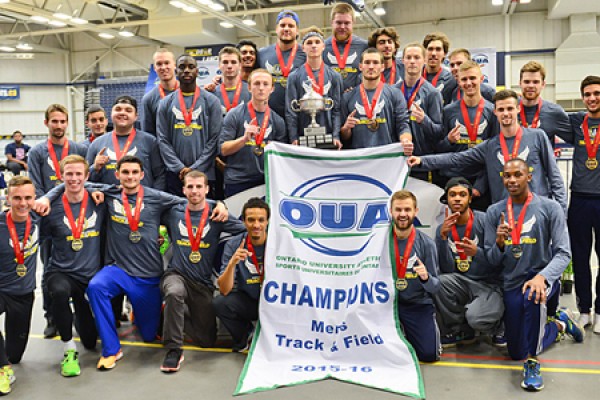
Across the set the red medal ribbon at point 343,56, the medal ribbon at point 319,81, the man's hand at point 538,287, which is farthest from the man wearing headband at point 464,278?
the red medal ribbon at point 343,56

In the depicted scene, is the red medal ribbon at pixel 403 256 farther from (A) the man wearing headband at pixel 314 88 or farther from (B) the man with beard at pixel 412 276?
(A) the man wearing headband at pixel 314 88

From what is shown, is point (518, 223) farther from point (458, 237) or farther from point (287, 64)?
point (287, 64)

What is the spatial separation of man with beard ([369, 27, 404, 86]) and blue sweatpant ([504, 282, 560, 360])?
2.75m

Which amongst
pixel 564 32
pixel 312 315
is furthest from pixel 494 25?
pixel 312 315

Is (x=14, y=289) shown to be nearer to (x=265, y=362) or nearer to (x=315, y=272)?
(x=265, y=362)

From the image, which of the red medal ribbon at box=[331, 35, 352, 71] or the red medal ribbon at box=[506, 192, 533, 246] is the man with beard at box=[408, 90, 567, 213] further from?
the red medal ribbon at box=[331, 35, 352, 71]

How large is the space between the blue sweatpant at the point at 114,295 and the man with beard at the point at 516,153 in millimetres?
2720

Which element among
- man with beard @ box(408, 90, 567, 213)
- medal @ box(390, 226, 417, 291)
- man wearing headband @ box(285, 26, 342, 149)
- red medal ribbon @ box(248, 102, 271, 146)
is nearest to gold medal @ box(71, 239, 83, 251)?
red medal ribbon @ box(248, 102, 271, 146)

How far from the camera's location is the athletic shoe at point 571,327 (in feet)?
16.8

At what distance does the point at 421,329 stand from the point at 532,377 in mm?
922

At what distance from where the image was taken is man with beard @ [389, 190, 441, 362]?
468 cm

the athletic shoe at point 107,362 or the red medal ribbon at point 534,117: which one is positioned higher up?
the red medal ribbon at point 534,117

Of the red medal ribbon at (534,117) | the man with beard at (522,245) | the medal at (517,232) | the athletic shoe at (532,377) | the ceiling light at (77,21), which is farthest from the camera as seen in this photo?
the ceiling light at (77,21)

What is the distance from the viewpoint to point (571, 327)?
5180 millimetres
